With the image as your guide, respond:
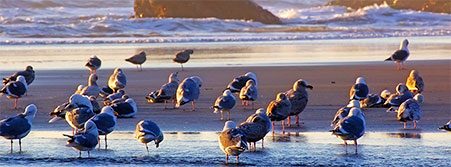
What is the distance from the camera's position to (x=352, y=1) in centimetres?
7525

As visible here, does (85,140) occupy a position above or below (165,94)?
below

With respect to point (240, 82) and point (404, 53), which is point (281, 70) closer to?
point (404, 53)

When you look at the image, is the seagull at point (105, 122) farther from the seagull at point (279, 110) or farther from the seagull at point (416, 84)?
the seagull at point (416, 84)

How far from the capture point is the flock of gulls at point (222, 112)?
9234 mm

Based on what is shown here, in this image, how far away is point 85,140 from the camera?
29.6 ft

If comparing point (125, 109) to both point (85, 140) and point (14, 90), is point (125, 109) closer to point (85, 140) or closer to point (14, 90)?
point (85, 140)

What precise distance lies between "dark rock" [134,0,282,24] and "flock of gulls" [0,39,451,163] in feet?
128

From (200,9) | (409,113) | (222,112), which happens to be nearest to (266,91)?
(222,112)

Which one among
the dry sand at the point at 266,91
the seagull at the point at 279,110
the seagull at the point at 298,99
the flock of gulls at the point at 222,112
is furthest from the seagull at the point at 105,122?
the seagull at the point at 298,99

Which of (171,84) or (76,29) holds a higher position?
(76,29)

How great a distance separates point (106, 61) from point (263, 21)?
29.6m

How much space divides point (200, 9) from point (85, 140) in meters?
49.4

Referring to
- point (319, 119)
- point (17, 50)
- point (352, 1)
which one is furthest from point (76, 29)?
point (352, 1)

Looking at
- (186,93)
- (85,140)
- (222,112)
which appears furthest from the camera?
(186,93)
